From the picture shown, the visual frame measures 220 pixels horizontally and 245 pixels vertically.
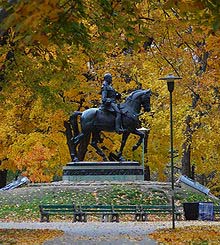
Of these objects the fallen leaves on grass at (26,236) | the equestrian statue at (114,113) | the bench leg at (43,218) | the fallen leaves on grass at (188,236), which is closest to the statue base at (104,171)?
the equestrian statue at (114,113)

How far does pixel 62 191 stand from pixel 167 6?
2006cm

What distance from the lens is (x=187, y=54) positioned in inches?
1184

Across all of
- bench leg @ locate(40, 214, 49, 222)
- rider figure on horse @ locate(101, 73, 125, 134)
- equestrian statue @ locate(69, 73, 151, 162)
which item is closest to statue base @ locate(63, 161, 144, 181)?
equestrian statue @ locate(69, 73, 151, 162)

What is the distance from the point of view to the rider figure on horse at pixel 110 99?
2845 cm

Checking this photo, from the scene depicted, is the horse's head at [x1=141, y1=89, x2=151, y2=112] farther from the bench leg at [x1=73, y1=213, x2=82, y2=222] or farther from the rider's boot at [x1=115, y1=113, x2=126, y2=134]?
the bench leg at [x1=73, y1=213, x2=82, y2=222]

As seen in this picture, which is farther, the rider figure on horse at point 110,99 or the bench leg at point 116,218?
the rider figure on horse at point 110,99

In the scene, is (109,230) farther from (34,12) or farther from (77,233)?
(34,12)

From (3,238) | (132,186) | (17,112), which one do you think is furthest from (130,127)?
(3,238)

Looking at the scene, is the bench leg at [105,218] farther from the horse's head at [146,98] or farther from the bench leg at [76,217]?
the horse's head at [146,98]

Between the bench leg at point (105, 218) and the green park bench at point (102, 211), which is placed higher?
the green park bench at point (102, 211)

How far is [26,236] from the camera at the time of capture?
1502cm

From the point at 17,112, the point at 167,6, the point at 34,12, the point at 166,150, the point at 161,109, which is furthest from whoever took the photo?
the point at 166,150

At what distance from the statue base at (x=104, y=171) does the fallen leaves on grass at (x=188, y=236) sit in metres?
12.2

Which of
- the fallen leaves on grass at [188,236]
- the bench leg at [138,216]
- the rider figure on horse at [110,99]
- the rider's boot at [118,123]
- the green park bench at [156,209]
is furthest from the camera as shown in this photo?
the rider's boot at [118,123]
